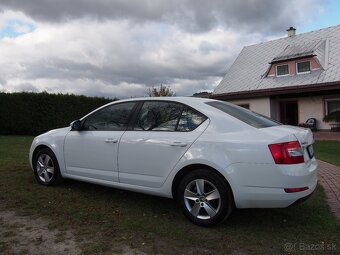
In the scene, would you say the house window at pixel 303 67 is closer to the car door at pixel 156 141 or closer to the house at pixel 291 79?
A: the house at pixel 291 79

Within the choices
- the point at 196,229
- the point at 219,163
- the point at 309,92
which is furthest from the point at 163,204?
the point at 309,92

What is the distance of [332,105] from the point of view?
77.5ft

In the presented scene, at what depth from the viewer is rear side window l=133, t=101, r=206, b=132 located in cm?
460

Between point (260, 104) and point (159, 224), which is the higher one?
point (260, 104)

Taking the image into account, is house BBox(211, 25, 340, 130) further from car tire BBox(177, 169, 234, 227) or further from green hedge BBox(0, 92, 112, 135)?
car tire BBox(177, 169, 234, 227)

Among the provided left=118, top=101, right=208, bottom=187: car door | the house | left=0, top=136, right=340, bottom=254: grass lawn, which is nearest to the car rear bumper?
left=0, top=136, right=340, bottom=254: grass lawn

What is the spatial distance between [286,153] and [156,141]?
63.8 inches

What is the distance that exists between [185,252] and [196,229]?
0.66m

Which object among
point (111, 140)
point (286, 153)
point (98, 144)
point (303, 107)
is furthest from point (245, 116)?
point (303, 107)

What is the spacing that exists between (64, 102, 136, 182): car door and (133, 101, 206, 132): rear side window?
27 centimetres

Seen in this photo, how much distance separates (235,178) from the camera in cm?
404

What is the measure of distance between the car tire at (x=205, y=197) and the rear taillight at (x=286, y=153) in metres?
0.66

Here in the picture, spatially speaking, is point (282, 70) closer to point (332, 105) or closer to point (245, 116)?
point (332, 105)

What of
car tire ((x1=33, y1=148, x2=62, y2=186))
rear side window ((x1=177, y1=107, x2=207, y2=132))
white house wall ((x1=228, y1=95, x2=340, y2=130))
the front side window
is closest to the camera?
rear side window ((x1=177, y1=107, x2=207, y2=132))
